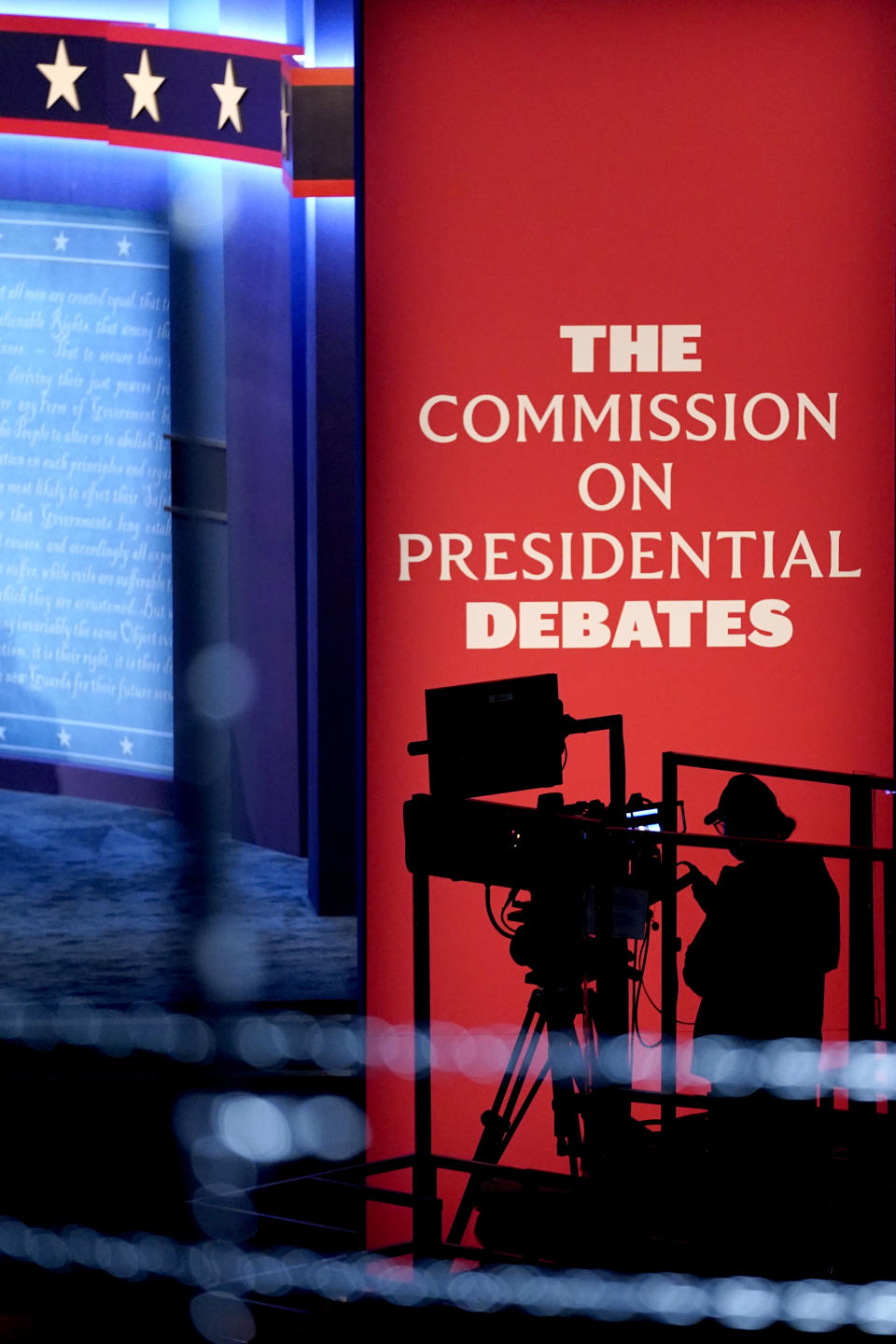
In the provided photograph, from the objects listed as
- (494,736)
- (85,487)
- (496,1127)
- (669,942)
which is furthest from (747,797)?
(85,487)

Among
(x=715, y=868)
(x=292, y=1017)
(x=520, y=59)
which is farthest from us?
(x=292, y=1017)

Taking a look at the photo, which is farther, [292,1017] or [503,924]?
[292,1017]

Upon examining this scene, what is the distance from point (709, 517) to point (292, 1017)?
2072mm

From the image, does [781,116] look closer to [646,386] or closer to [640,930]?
[646,386]

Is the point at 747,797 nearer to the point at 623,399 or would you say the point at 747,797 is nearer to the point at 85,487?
the point at 623,399

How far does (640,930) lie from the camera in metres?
3.50

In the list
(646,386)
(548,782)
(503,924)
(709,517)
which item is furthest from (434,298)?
(503,924)

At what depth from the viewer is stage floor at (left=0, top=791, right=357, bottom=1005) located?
5.15 m

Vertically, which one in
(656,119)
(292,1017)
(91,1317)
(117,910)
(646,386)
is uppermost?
(656,119)

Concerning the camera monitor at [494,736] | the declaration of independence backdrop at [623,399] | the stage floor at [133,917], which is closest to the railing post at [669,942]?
the camera monitor at [494,736]

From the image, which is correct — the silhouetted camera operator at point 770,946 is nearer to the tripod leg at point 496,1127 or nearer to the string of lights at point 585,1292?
the tripod leg at point 496,1127

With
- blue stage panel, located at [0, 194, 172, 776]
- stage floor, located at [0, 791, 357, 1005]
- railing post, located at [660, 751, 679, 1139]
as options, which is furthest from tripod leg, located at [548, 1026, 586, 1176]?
blue stage panel, located at [0, 194, 172, 776]

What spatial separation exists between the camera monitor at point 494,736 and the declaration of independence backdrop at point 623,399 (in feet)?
2.14

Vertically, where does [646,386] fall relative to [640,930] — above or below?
above
